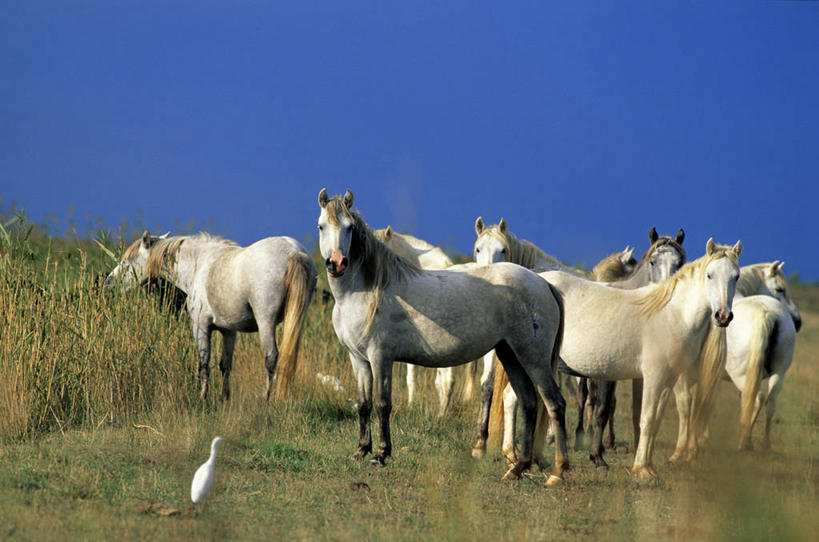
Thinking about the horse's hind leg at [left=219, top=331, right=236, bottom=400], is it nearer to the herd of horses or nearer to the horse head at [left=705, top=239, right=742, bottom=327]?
the herd of horses

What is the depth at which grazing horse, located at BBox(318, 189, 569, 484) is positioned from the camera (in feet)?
21.1

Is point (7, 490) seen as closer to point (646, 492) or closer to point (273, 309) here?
point (273, 309)

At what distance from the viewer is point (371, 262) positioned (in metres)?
6.52

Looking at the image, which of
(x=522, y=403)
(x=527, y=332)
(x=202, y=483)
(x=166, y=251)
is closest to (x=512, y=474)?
(x=522, y=403)

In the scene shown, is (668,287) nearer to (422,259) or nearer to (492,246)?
(492,246)

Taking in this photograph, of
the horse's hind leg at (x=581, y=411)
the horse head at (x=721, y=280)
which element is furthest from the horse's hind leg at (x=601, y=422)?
the horse head at (x=721, y=280)

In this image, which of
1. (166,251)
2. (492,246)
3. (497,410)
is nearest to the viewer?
(497,410)

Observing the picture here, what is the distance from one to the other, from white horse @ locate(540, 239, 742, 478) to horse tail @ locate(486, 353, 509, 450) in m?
0.71

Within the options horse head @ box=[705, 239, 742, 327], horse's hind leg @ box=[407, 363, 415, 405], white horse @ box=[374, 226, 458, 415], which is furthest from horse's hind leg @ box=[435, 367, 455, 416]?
horse head @ box=[705, 239, 742, 327]

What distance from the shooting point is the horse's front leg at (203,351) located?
889 centimetres

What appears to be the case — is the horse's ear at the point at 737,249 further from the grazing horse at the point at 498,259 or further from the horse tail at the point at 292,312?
the horse tail at the point at 292,312

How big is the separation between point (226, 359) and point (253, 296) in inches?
39.4

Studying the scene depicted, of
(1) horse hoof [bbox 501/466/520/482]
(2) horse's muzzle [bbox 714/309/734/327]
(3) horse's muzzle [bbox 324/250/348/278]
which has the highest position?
(3) horse's muzzle [bbox 324/250/348/278]

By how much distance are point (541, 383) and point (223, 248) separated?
15.7 ft
